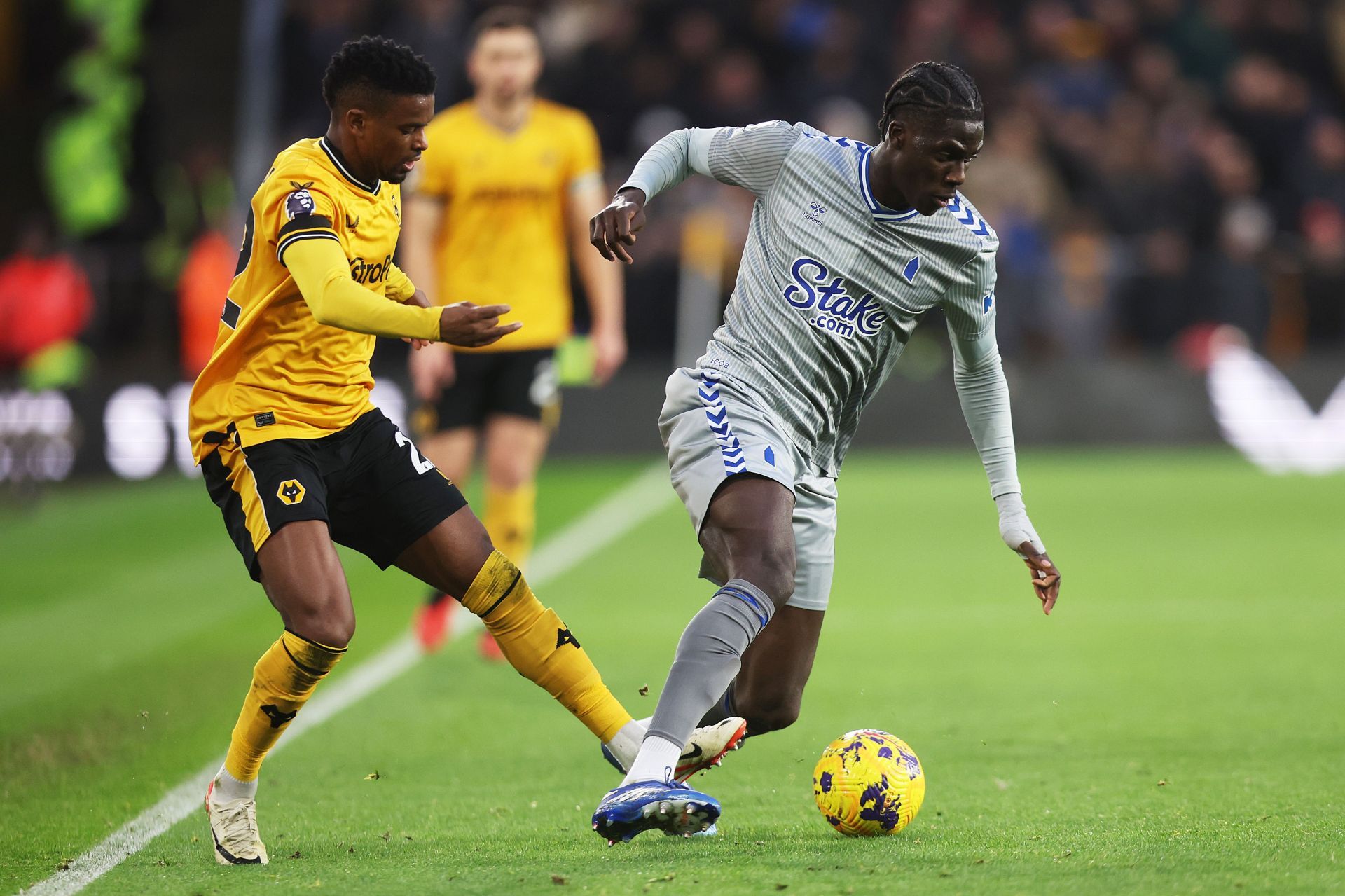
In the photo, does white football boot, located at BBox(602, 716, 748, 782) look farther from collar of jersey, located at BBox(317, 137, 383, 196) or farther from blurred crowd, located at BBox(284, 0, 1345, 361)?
blurred crowd, located at BBox(284, 0, 1345, 361)

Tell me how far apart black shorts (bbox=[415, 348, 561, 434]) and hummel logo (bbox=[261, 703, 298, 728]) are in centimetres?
349

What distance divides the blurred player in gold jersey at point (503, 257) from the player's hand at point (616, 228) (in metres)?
3.45

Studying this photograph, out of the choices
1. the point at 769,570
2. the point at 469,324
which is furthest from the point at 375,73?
the point at 769,570

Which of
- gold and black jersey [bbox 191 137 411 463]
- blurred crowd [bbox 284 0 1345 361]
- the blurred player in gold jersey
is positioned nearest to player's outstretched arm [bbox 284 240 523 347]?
gold and black jersey [bbox 191 137 411 463]

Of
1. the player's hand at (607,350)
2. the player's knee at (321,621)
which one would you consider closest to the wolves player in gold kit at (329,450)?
the player's knee at (321,621)

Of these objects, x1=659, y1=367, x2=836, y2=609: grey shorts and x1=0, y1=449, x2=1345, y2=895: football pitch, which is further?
x1=659, y1=367, x2=836, y2=609: grey shorts

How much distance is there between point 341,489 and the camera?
481cm

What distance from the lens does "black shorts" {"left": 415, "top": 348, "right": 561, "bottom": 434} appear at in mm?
8047

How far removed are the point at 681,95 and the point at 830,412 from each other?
14.2m

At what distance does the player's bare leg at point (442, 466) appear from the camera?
805 cm

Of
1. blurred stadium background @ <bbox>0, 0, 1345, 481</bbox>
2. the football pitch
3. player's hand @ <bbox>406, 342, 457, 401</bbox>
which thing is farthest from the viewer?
blurred stadium background @ <bbox>0, 0, 1345, 481</bbox>

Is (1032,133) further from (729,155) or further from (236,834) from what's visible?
(236,834)

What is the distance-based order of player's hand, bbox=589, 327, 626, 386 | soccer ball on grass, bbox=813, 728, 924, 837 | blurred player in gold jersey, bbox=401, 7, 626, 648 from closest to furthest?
soccer ball on grass, bbox=813, 728, 924, 837, blurred player in gold jersey, bbox=401, 7, 626, 648, player's hand, bbox=589, 327, 626, 386

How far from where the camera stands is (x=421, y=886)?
4.10 meters
